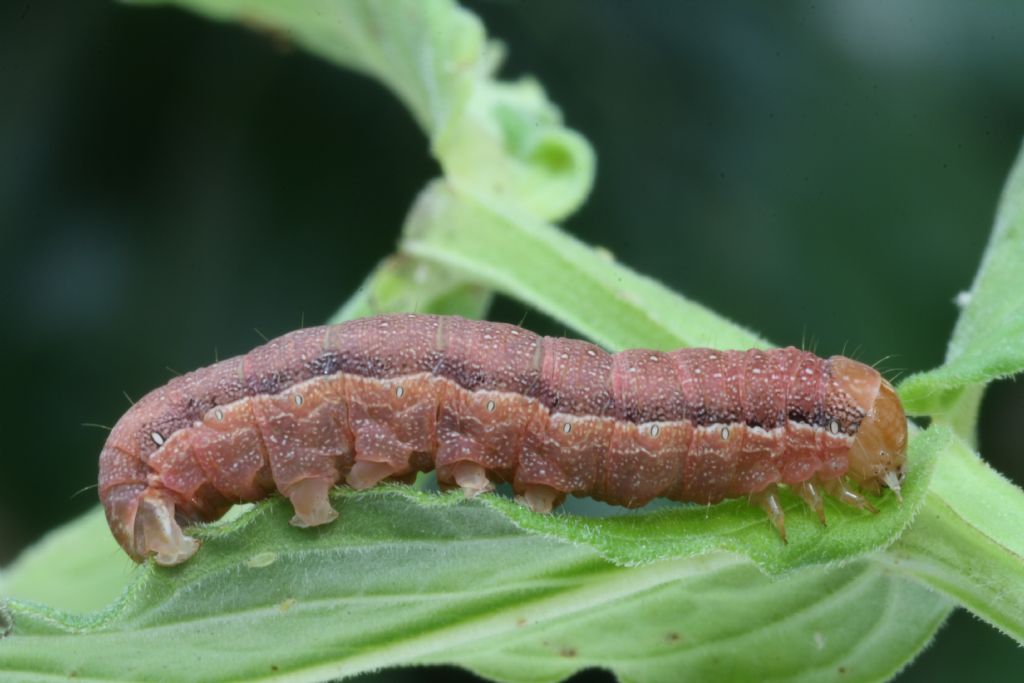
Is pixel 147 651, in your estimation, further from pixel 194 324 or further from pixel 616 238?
pixel 616 238

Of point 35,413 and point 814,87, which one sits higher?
point 814,87

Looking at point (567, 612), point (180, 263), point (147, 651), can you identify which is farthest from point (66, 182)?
point (567, 612)

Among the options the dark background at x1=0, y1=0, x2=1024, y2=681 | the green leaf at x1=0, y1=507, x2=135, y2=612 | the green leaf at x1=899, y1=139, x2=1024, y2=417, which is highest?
the green leaf at x1=899, y1=139, x2=1024, y2=417

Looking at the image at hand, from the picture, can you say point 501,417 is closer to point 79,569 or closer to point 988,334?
point 988,334

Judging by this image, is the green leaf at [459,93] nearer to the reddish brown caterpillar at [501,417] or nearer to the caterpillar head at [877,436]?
the reddish brown caterpillar at [501,417]

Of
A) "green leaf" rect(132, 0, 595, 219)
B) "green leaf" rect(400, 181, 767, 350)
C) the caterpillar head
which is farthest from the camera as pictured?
"green leaf" rect(132, 0, 595, 219)

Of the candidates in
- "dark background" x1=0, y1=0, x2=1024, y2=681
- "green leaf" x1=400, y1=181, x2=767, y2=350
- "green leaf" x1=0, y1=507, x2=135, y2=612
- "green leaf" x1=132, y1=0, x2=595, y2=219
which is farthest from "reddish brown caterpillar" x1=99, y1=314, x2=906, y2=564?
"dark background" x1=0, y1=0, x2=1024, y2=681

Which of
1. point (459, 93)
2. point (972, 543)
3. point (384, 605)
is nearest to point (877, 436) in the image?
point (972, 543)

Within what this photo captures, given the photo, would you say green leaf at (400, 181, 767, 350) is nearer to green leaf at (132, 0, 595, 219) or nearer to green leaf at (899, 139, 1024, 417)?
green leaf at (132, 0, 595, 219)
